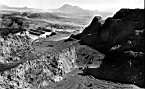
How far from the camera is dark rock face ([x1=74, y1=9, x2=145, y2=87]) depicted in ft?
188

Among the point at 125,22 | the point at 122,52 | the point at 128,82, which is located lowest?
the point at 128,82

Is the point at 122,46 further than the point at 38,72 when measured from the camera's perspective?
Yes

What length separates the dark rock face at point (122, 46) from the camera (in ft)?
188

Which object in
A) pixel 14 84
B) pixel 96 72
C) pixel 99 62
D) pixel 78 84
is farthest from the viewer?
pixel 99 62

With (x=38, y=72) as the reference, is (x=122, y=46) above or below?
above

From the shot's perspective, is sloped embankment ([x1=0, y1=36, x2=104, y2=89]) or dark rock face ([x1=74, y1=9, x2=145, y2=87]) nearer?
sloped embankment ([x1=0, y1=36, x2=104, y2=89])

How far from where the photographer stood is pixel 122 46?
6462cm

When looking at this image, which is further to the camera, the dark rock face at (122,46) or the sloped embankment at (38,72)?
the dark rock face at (122,46)

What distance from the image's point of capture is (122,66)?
58719 millimetres

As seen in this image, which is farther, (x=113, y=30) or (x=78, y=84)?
(x=113, y=30)

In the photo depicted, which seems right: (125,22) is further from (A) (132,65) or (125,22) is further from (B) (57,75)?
(B) (57,75)

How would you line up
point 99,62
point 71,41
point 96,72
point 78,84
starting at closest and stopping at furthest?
point 78,84, point 96,72, point 99,62, point 71,41

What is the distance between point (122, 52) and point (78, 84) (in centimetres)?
1358

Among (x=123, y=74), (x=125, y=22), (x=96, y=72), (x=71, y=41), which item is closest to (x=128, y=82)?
(x=123, y=74)
